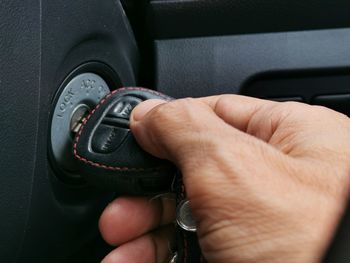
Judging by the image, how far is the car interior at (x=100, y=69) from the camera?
0.64m

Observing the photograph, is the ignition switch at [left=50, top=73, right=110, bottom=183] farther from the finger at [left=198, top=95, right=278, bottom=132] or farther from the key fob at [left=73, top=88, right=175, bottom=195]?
the finger at [left=198, top=95, right=278, bottom=132]

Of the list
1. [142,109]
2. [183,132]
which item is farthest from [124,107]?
[183,132]

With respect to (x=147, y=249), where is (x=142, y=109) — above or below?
above

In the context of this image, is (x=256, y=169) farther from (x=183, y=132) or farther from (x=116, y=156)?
(x=116, y=156)

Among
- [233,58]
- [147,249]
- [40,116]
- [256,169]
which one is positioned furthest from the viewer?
[233,58]

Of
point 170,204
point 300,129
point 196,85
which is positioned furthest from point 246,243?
point 196,85

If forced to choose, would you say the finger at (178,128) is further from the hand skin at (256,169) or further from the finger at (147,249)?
the finger at (147,249)

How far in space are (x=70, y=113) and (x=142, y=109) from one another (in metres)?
0.11

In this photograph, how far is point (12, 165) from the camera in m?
0.63

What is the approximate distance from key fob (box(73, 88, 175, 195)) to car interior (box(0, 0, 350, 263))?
0.04m

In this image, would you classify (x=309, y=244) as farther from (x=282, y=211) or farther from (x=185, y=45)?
(x=185, y=45)

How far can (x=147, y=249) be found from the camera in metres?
0.79

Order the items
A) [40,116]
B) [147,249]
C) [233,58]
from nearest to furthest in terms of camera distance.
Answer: [40,116], [147,249], [233,58]

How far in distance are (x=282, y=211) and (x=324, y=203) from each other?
1.7 inches
